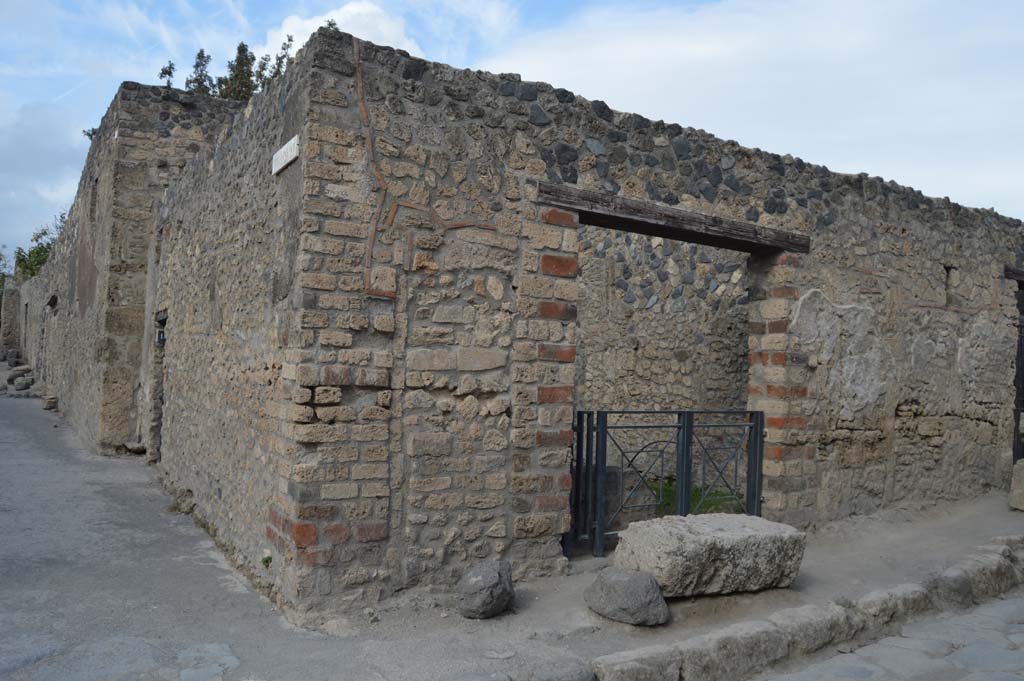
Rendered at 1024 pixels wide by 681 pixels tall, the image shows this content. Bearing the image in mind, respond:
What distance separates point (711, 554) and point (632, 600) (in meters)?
0.54

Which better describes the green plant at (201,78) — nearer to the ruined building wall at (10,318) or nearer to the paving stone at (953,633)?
the ruined building wall at (10,318)

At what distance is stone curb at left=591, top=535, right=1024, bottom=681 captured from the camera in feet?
12.5

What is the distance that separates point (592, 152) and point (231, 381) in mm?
2976

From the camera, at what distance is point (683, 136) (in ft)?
18.9

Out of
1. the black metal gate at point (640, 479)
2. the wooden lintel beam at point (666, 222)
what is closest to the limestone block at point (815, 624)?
the black metal gate at point (640, 479)

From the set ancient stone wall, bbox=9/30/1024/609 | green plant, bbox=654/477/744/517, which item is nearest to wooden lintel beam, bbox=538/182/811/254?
ancient stone wall, bbox=9/30/1024/609

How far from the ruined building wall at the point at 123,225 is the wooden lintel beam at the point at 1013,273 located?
30.6 ft

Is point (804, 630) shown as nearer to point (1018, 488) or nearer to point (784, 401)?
point (784, 401)

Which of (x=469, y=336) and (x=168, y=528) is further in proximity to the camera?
(x=168, y=528)

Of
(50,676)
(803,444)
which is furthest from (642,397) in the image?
(50,676)

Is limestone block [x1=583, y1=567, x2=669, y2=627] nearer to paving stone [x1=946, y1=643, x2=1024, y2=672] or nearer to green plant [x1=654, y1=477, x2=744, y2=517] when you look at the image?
paving stone [x1=946, y1=643, x2=1024, y2=672]

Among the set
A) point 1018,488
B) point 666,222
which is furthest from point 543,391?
point 1018,488

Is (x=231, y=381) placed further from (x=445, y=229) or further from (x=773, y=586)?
(x=773, y=586)

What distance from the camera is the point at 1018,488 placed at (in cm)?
725
